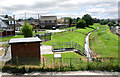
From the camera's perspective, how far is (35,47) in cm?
1002

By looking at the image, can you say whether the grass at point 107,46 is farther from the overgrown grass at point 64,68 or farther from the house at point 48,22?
the house at point 48,22

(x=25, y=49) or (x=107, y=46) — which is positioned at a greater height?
(x=25, y=49)

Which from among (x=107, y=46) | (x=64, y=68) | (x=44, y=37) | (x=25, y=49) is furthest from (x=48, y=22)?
(x=64, y=68)

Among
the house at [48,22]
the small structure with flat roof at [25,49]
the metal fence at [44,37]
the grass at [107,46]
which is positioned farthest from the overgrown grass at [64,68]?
the house at [48,22]

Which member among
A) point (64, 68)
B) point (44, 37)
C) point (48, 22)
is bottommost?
point (64, 68)

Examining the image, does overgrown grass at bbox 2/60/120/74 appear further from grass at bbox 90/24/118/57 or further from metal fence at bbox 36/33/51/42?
metal fence at bbox 36/33/51/42

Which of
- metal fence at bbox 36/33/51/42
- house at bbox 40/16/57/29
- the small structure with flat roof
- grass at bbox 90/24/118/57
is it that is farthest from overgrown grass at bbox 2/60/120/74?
house at bbox 40/16/57/29

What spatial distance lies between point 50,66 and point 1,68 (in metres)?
3.06

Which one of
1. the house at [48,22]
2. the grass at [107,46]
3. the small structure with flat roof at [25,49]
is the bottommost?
the grass at [107,46]

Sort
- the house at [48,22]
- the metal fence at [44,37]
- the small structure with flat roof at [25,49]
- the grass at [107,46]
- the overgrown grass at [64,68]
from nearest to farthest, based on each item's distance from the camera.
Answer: the overgrown grass at [64,68], the small structure with flat roof at [25,49], the grass at [107,46], the metal fence at [44,37], the house at [48,22]

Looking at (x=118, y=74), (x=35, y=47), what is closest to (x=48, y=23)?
(x=35, y=47)

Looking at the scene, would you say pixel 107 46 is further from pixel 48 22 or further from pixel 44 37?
pixel 48 22

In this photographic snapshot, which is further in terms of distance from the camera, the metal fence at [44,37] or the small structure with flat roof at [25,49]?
the metal fence at [44,37]

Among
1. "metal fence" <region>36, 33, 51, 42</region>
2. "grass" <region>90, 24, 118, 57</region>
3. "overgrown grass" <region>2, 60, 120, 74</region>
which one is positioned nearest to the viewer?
"overgrown grass" <region>2, 60, 120, 74</region>
